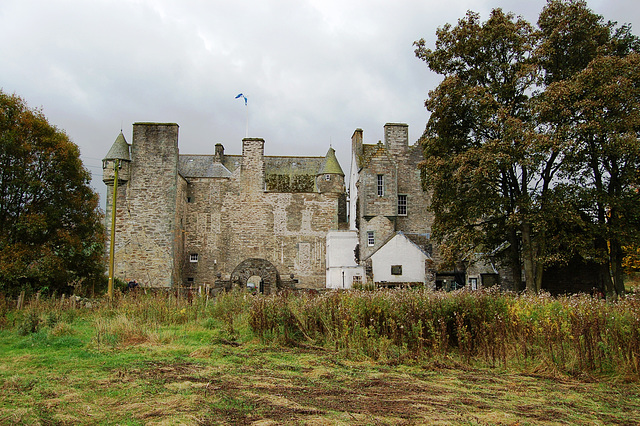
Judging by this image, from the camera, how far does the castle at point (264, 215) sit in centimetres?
3491

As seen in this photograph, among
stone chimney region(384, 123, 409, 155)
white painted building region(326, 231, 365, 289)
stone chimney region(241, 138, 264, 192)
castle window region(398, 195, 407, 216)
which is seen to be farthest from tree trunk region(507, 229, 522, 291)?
stone chimney region(241, 138, 264, 192)

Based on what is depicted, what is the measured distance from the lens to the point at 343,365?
8.67 m

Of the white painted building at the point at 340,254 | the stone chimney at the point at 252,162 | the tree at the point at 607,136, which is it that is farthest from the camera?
the stone chimney at the point at 252,162

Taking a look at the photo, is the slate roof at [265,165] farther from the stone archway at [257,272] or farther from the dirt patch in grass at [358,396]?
the dirt patch in grass at [358,396]

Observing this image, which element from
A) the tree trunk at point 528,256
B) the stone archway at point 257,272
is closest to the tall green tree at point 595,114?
the tree trunk at point 528,256

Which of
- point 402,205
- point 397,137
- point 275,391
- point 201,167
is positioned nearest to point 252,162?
point 201,167

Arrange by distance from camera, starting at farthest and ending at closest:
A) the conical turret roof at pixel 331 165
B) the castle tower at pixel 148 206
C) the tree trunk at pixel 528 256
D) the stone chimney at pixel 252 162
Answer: the conical turret roof at pixel 331 165 < the stone chimney at pixel 252 162 < the castle tower at pixel 148 206 < the tree trunk at pixel 528 256

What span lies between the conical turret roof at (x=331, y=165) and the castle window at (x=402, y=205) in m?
6.96

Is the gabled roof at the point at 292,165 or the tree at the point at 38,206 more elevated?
the gabled roof at the point at 292,165

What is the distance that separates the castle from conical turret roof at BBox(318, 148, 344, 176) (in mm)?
114

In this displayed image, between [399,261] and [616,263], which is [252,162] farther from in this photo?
[616,263]

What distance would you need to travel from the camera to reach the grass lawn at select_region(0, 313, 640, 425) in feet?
18.1

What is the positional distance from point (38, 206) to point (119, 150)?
15.0 meters

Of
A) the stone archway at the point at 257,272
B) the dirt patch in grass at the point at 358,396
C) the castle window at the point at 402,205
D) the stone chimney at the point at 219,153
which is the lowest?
the dirt patch in grass at the point at 358,396
